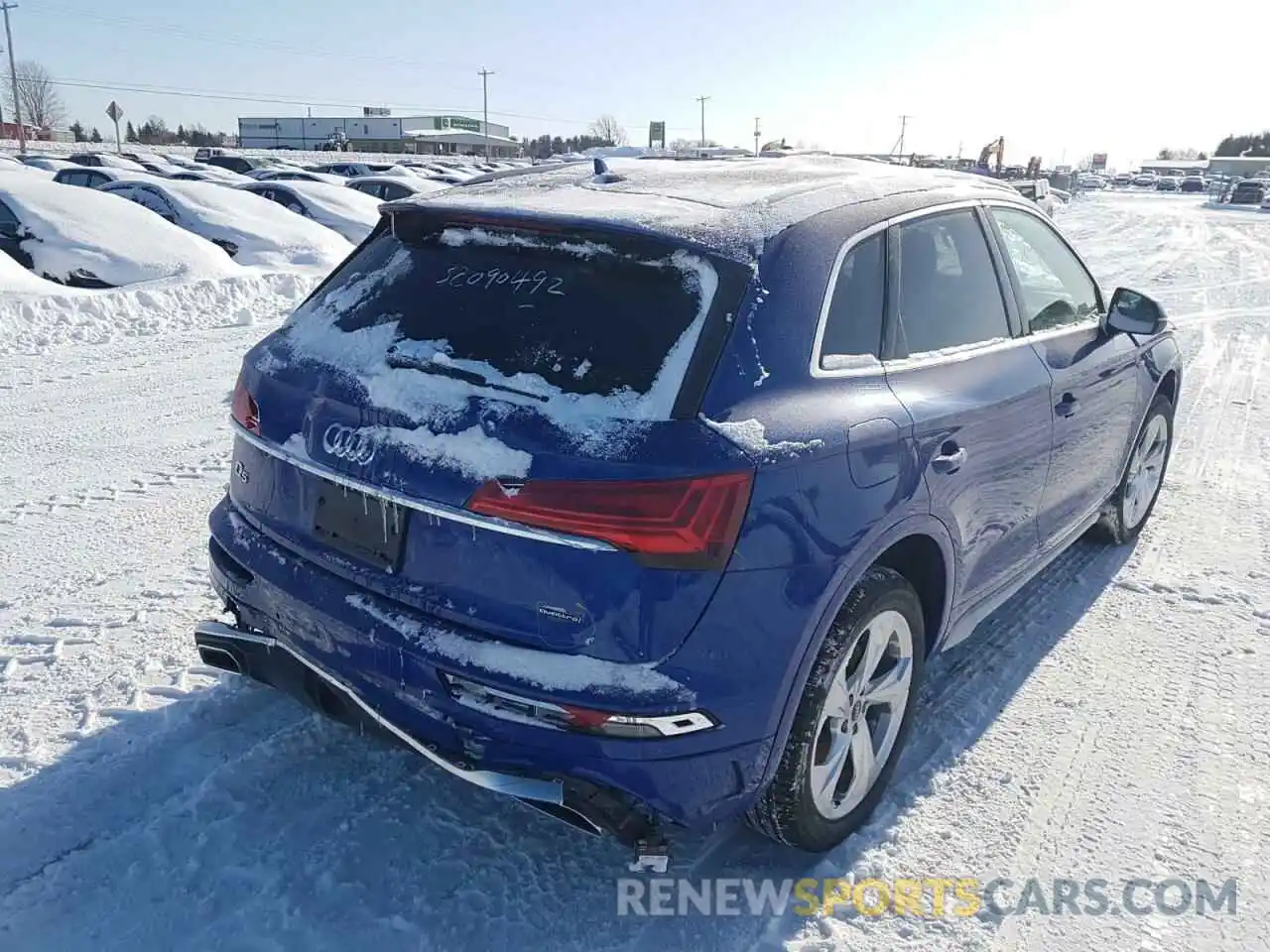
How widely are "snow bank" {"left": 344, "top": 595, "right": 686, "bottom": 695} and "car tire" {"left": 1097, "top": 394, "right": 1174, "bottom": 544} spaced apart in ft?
11.3

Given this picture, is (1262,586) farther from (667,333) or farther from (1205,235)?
(1205,235)

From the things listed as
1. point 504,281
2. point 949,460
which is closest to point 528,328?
point 504,281

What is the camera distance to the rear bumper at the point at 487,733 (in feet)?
7.12

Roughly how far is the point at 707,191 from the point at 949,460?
1.07 metres

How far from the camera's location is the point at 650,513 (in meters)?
2.08

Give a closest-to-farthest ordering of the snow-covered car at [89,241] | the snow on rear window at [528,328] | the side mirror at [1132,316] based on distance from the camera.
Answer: the snow on rear window at [528,328] → the side mirror at [1132,316] → the snow-covered car at [89,241]

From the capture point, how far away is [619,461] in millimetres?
2096

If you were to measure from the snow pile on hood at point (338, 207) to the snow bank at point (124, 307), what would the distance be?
18.0 feet

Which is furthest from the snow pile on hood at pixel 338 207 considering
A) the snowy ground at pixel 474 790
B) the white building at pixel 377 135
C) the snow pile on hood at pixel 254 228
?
the white building at pixel 377 135

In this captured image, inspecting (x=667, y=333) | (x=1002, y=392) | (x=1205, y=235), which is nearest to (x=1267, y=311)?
(x=1002, y=392)

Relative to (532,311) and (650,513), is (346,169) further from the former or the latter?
(650,513)

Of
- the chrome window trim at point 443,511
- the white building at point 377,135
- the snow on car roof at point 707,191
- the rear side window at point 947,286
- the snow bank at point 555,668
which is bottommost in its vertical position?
the snow bank at point 555,668

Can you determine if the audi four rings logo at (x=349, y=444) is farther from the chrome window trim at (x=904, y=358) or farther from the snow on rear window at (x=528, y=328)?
the chrome window trim at (x=904, y=358)

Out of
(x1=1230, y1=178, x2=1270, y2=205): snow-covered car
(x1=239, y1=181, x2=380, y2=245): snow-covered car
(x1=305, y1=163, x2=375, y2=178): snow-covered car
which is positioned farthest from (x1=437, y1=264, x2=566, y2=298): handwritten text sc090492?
(x1=1230, y1=178, x2=1270, y2=205): snow-covered car
